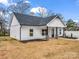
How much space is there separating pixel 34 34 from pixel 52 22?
4515 millimetres

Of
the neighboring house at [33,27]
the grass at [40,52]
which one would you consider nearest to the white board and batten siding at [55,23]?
the neighboring house at [33,27]

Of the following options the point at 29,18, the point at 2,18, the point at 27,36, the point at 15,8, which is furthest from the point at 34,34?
the point at 15,8

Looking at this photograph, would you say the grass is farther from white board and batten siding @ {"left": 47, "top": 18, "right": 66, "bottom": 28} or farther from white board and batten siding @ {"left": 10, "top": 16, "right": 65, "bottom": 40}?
white board and batten siding @ {"left": 47, "top": 18, "right": 66, "bottom": 28}

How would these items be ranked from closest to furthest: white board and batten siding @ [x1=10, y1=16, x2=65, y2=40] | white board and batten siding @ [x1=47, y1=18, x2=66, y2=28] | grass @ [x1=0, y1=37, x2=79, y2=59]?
1. grass @ [x1=0, y1=37, x2=79, y2=59]
2. white board and batten siding @ [x1=10, y1=16, x2=65, y2=40]
3. white board and batten siding @ [x1=47, y1=18, x2=66, y2=28]

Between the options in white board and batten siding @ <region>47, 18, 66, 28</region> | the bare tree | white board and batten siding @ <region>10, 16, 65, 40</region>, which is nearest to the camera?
white board and batten siding @ <region>10, 16, 65, 40</region>

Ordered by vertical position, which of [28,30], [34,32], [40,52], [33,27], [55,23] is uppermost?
[55,23]

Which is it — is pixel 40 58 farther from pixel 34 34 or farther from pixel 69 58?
pixel 34 34

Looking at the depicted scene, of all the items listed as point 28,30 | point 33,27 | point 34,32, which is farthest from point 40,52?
point 33,27

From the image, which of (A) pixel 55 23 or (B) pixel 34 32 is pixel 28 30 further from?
(A) pixel 55 23

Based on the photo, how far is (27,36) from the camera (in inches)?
975

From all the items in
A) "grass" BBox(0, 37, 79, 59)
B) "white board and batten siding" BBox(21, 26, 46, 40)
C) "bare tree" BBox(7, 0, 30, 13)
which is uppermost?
"bare tree" BBox(7, 0, 30, 13)

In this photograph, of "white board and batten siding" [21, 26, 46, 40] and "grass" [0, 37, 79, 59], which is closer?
"grass" [0, 37, 79, 59]

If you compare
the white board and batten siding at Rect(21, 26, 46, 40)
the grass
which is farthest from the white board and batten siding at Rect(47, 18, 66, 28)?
the grass

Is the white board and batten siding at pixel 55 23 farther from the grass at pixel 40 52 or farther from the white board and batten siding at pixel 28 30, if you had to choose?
the grass at pixel 40 52
